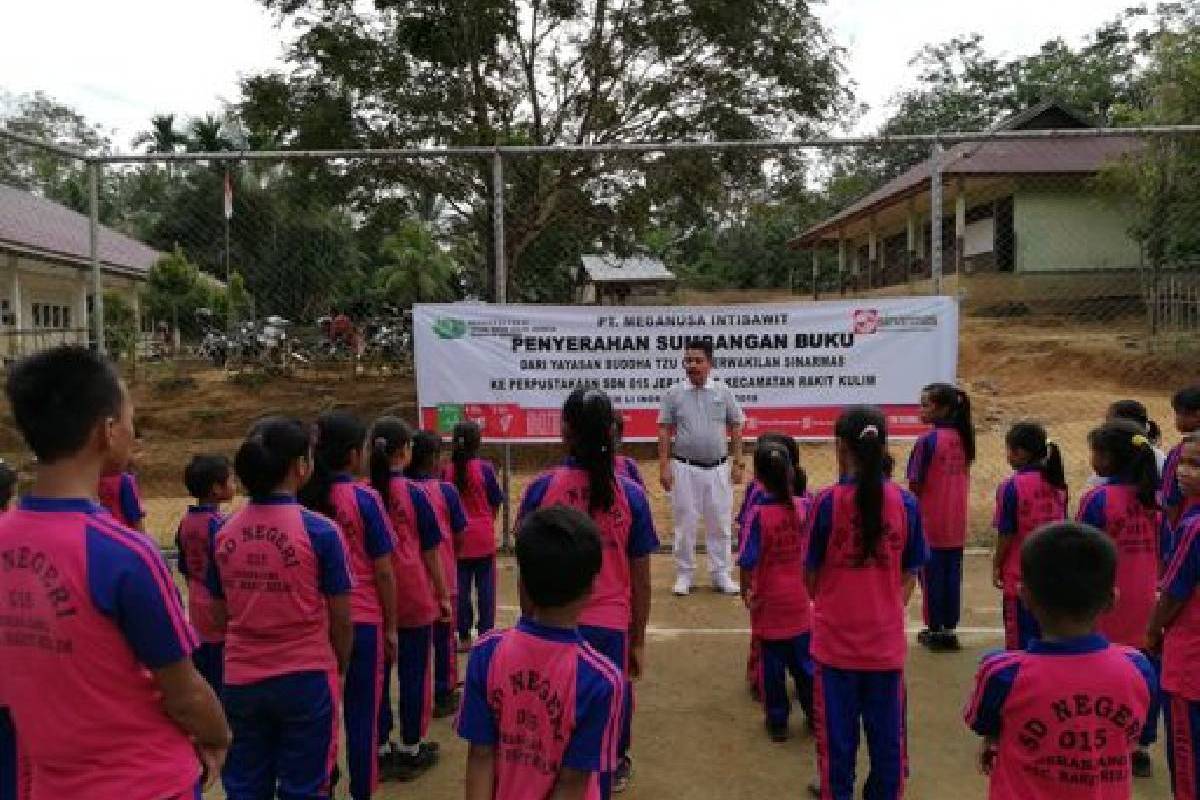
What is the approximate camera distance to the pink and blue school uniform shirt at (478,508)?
5.39 m

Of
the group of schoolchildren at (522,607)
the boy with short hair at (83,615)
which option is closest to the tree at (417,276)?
the group of schoolchildren at (522,607)

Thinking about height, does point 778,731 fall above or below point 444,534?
below

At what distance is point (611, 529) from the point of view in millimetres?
3537

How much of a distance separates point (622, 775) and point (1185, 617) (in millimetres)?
2246

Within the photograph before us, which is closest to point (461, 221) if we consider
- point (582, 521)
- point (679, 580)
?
point (679, 580)

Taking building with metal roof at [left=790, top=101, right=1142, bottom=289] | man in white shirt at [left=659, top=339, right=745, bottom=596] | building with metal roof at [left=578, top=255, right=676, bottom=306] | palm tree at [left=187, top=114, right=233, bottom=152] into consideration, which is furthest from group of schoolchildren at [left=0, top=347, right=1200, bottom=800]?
palm tree at [left=187, top=114, right=233, bottom=152]

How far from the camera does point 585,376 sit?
727cm

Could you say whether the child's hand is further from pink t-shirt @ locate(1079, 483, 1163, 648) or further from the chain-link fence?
the chain-link fence

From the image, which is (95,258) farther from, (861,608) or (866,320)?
(861,608)

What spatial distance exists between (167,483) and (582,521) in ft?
46.7

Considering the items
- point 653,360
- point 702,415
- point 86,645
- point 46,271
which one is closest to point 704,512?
point 702,415

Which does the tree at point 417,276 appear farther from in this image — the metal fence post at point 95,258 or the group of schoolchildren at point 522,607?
the group of schoolchildren at point 522,607

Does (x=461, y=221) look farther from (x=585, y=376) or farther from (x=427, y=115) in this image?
(x=585, y=376)

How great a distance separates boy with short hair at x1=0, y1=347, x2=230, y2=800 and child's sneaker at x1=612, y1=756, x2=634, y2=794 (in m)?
2.33
